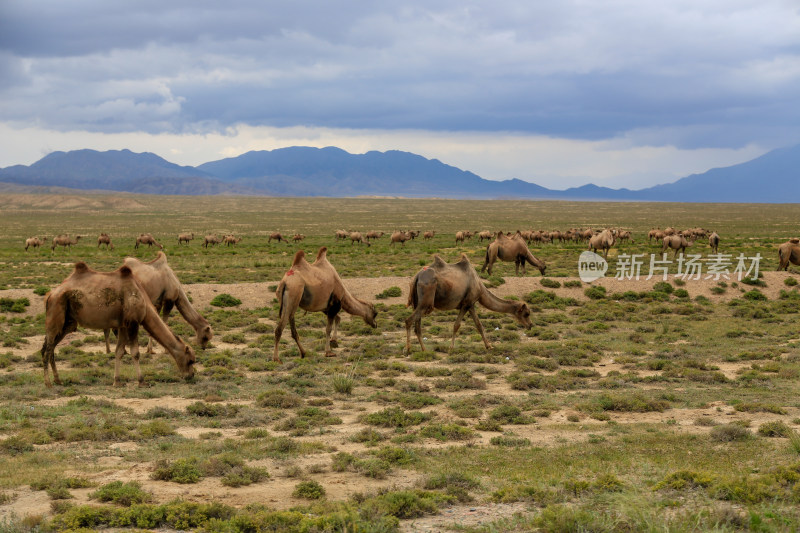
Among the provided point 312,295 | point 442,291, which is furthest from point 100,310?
point 442,291

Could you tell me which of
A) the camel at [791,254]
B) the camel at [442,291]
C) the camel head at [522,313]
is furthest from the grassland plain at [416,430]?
the camel at [791,254]

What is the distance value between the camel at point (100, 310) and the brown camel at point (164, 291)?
1.99 m

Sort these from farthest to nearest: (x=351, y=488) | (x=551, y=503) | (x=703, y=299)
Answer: (x=703, y=299)
(x=351, y=488)
(x=551, y=503)

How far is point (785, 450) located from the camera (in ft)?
32.2

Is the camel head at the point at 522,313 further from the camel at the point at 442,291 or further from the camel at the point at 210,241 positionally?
the camel at the point at 210,241

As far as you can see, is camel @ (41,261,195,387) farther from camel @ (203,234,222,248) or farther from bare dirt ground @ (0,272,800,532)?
camel @ (203,234,222,248)

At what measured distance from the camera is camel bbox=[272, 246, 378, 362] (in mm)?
16547

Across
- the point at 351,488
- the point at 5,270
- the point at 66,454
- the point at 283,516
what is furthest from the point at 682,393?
the point at 5,270

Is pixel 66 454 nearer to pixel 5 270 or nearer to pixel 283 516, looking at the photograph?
pixel 283 516

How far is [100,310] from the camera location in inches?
536

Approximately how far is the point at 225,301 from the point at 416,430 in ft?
50.9

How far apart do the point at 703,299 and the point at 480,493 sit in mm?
23067

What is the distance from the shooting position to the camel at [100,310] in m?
13.5

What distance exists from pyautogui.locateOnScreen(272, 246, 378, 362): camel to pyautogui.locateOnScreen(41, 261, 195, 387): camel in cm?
313
